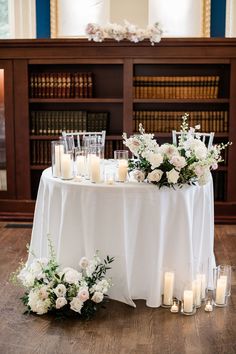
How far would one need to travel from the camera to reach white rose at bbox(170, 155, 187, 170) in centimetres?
353

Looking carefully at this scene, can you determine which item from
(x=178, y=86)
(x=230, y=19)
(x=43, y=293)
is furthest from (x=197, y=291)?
(x=230, y=19)

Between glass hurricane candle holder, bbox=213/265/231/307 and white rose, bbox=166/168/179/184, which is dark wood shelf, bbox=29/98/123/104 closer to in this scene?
white rose, bbox=166/168/179/184

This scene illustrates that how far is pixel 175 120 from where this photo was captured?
5914 millimetres

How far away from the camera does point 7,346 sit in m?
3.12

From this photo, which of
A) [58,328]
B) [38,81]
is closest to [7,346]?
[58,328]

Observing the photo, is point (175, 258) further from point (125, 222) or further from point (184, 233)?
point (125, 222)

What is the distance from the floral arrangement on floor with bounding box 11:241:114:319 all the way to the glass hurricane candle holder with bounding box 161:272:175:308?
0.36 metres

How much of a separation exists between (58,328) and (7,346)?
1.12ft

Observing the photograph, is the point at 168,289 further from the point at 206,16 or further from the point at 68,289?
the point at 206,16

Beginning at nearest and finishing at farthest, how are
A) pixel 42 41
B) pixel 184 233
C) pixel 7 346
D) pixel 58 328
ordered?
1. pixel 7 346
2. pixel 58 328
3. pixel 184 233
4. pixel 42 41

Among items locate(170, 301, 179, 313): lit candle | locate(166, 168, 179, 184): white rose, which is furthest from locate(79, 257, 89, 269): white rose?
locate(166, 168, 179, 184): white rose

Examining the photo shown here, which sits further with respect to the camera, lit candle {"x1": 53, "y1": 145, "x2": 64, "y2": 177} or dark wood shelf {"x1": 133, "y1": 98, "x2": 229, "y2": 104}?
dark wood shelf {"x1": 133, "y1": 98, "x2": 229, "y2": 104}

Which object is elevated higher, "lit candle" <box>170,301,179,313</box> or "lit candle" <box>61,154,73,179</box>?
"lit candle" <box>61,154,73,179</box>

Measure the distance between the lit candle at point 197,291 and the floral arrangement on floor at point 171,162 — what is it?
0.62m
